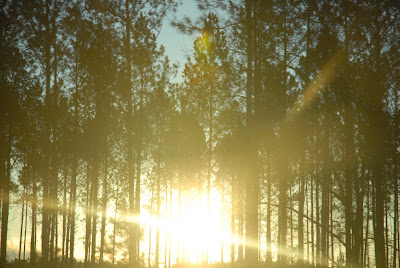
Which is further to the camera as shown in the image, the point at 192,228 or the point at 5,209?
the point at 192,228

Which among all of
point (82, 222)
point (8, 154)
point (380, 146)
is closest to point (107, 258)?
point (82, 222)

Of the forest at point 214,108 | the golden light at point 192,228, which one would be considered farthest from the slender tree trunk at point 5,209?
the golden light at point 192,228

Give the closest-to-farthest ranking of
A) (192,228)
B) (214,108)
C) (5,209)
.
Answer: (5,209) → (214,108) → (192,228)

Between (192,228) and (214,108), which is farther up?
(214,108)

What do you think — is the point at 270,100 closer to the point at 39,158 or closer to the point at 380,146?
the point at 380,146

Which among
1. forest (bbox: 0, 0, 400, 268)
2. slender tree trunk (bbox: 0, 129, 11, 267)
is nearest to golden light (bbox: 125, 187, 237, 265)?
forest (bbox: 0, 0, 400, 268)

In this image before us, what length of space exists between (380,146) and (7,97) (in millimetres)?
13023

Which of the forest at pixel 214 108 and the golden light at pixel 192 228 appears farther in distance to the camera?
the golden light at pixel 192 228

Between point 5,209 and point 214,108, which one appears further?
point 214,108

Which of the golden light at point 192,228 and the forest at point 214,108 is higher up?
the forest at point 214,108

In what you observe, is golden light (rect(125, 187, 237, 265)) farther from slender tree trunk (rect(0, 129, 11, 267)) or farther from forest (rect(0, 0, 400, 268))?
slender tree trunk (rect(0, 129, 11, 267))

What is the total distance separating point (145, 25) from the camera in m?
15.8

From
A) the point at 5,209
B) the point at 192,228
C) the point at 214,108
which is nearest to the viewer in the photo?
the point at 5,209

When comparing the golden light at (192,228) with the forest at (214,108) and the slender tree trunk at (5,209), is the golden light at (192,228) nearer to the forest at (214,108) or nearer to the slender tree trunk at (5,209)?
the forest at (214,108)
